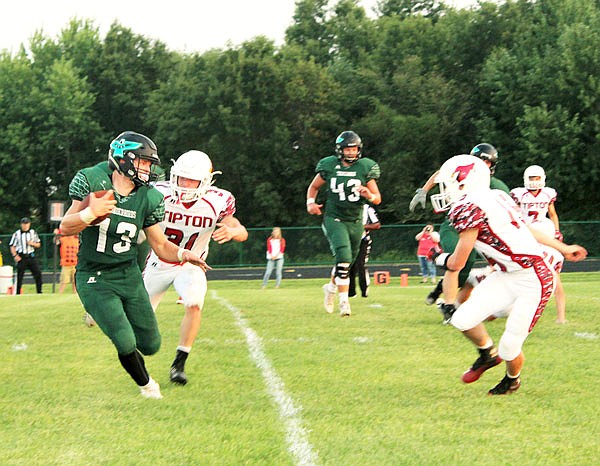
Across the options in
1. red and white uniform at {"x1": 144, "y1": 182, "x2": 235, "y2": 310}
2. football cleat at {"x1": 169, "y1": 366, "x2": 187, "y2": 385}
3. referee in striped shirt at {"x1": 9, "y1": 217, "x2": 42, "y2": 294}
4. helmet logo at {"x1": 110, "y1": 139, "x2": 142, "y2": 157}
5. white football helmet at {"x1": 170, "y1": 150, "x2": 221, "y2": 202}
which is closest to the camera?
helmet logo at {"x1": 110, "y1": 139, "x2": 142, "y2": 157}

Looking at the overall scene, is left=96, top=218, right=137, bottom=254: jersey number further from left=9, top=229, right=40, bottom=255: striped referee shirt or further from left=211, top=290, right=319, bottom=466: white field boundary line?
left=9, top=229, right=40, bottom=255: striped referee shirt


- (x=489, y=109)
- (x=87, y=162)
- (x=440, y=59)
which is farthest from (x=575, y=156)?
(x=87, y=162)

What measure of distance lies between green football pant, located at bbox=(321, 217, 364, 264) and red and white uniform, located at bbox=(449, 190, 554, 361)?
15.0 ft

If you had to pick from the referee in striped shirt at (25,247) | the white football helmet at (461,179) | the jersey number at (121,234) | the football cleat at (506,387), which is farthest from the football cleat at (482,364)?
the referee in striped shirt at (25,247)

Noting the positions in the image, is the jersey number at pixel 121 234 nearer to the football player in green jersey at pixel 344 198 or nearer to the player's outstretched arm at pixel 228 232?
the player's outstretched arm at pixel 228 232

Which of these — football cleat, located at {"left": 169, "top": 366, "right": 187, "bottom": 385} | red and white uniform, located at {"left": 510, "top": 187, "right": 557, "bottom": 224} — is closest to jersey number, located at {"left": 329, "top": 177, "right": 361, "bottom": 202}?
red and white uniform, located at {"left": 510, "top": 187, "right": 557, "bottom": 224}

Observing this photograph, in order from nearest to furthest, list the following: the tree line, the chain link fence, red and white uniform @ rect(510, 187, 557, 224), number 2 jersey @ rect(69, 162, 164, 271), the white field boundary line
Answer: the white field boundary line → number 2 jersey @ rect(69, 162, 164, 271) → red and white uniform @ rect(510, 187, 557, 224) → the chain link fence → the tree line

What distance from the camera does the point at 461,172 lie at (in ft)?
19.4

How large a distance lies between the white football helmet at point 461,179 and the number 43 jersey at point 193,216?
5.68ft

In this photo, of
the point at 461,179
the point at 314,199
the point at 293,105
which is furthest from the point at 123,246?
the point at 293,105

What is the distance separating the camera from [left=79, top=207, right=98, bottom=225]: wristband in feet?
17.0

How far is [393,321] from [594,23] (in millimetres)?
31969

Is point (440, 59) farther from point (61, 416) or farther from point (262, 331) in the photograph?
point (61, 416)

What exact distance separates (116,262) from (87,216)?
658mm
